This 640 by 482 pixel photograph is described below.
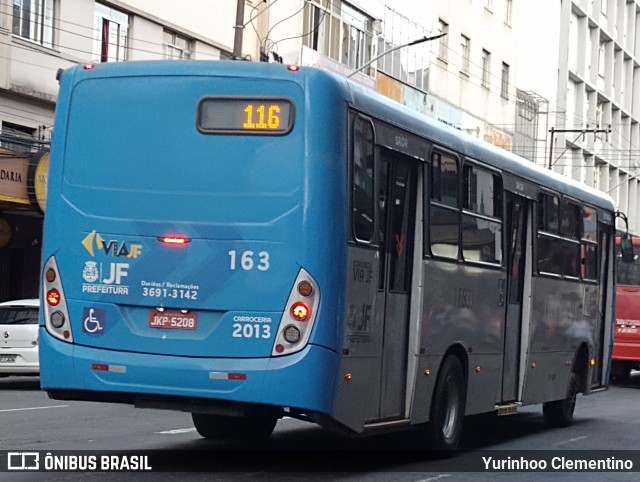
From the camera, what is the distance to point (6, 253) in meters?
30.2

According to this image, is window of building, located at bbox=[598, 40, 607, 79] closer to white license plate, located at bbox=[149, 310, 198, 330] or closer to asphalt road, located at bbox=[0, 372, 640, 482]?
asphalt road, located at bbox=[0, 372, 640, 482]

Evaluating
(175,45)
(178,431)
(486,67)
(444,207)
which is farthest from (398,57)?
(444,207)

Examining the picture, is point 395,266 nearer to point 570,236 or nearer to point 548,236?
point 548,236

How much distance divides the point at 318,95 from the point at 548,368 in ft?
24.2

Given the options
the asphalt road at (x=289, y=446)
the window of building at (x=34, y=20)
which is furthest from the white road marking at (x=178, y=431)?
the window of building at (x=34, y=20)

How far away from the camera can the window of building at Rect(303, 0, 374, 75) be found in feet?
120

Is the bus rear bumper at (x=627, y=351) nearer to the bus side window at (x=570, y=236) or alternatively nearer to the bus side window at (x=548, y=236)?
the bus side window at (x=570, y=236)

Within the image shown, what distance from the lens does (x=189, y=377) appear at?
10.0 m

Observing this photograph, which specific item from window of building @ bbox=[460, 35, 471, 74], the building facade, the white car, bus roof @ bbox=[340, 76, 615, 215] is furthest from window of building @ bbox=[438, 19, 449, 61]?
bus roof @ bbox=[340, 76, 615, 215]

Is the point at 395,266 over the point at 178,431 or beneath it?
over

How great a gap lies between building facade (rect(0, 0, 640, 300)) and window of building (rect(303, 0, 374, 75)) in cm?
5

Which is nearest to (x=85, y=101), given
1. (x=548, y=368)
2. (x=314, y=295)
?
(x=314, y=295)

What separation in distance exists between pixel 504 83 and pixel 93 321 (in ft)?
154

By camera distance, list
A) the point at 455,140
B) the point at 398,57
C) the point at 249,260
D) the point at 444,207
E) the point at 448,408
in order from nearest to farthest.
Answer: the point at 249,260
the point at 444,207
the point at 455,140
the point at 448,408
the point at 398,57
